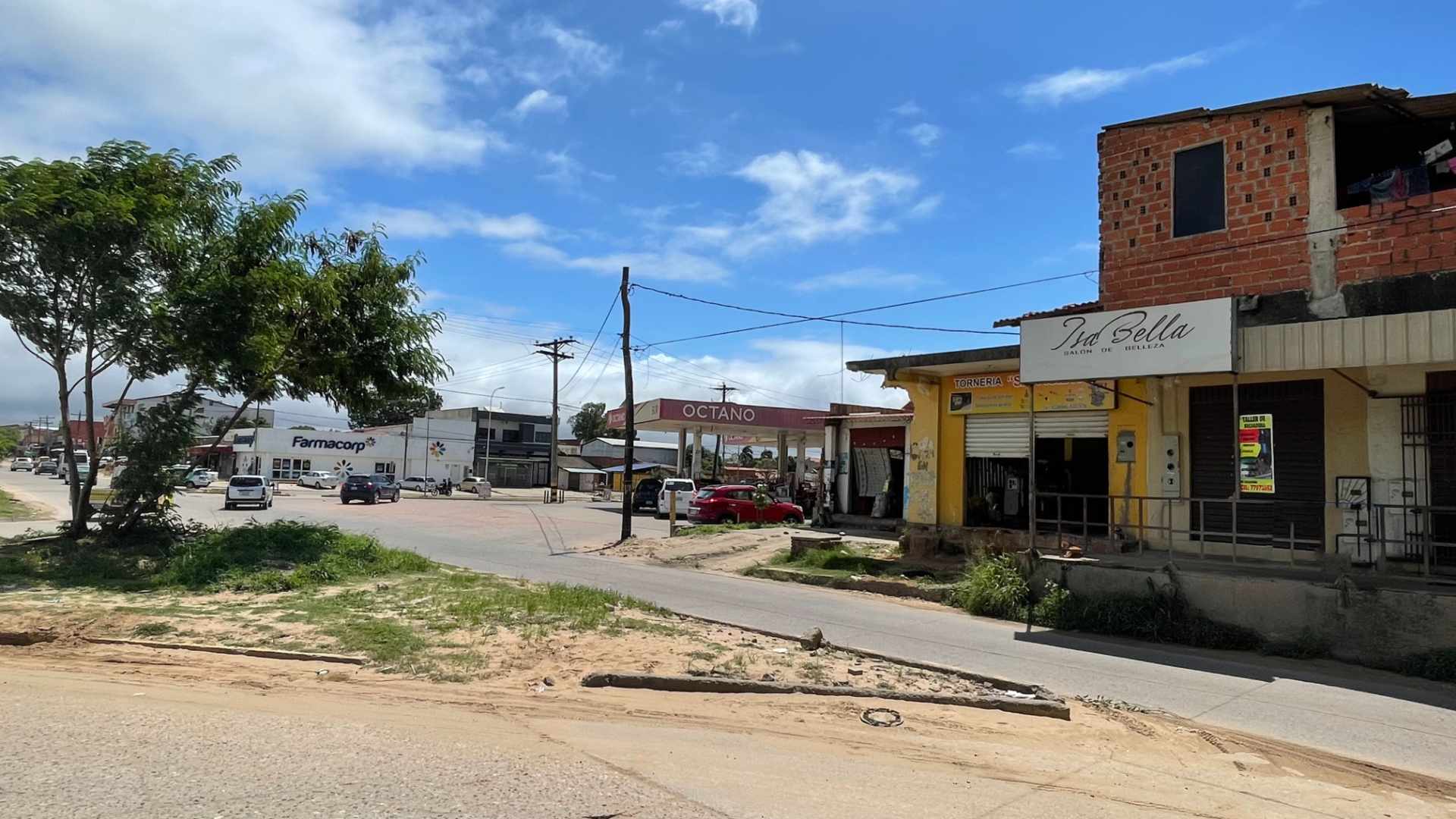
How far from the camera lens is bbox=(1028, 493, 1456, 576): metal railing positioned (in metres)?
11.5

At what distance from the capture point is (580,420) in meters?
118

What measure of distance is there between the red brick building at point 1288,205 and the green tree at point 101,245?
16973 millimetres

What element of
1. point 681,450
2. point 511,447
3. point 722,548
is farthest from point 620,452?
point 722,548

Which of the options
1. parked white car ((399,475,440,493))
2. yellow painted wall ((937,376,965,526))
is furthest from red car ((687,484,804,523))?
parked white car ((399,475,440,493))

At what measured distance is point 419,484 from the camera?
66750 millimetres

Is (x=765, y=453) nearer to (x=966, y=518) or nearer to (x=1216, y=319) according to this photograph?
(x=966, y=518)

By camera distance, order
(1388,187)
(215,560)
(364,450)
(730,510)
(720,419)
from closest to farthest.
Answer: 1. (1388,187)
2. (215,560)
3. (730,510)
4. (720,419)
5. (364,450)

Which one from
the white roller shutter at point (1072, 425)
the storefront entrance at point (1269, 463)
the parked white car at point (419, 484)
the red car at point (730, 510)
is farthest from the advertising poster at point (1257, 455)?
the parked white car at point (419, 484)

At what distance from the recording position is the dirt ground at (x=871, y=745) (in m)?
5.27

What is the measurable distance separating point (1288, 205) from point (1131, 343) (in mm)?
3801

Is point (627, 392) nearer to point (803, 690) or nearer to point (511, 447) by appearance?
point (803, 690)

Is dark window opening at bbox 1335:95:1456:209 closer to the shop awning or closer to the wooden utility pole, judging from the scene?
the shop awning

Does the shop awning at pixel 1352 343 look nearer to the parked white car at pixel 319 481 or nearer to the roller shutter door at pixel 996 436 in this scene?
the roller shutter door at pixel 996 436

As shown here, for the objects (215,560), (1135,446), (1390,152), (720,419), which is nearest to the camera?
(1390,152)
